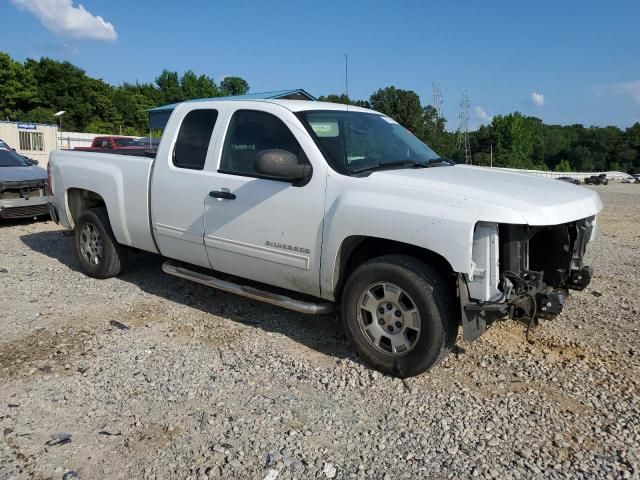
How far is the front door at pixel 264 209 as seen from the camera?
4.09m

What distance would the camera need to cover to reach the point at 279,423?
328 cm

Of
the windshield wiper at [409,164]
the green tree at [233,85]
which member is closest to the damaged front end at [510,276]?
the windshield wiper at [409,164]

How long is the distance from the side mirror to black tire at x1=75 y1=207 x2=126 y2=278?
281 cm

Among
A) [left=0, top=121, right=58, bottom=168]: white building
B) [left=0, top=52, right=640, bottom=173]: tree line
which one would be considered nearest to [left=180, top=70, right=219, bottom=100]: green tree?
[left=0, top=52, right=640, bottom=173]: tree line

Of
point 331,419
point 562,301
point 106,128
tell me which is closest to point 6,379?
point 331,419

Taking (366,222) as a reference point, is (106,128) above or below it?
above

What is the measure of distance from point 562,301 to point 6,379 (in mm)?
3934

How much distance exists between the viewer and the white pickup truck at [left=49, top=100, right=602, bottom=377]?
3463mm

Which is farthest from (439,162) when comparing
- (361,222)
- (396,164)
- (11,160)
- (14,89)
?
(14,89)

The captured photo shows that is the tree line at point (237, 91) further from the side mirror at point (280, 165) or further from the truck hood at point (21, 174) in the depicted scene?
the side mirror at point (280, 165)

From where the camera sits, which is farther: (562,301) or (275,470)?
(562,301)

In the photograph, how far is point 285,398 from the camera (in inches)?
141

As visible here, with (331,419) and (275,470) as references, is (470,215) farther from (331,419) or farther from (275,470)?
(275,470)

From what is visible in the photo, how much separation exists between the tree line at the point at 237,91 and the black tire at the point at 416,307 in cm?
4778
